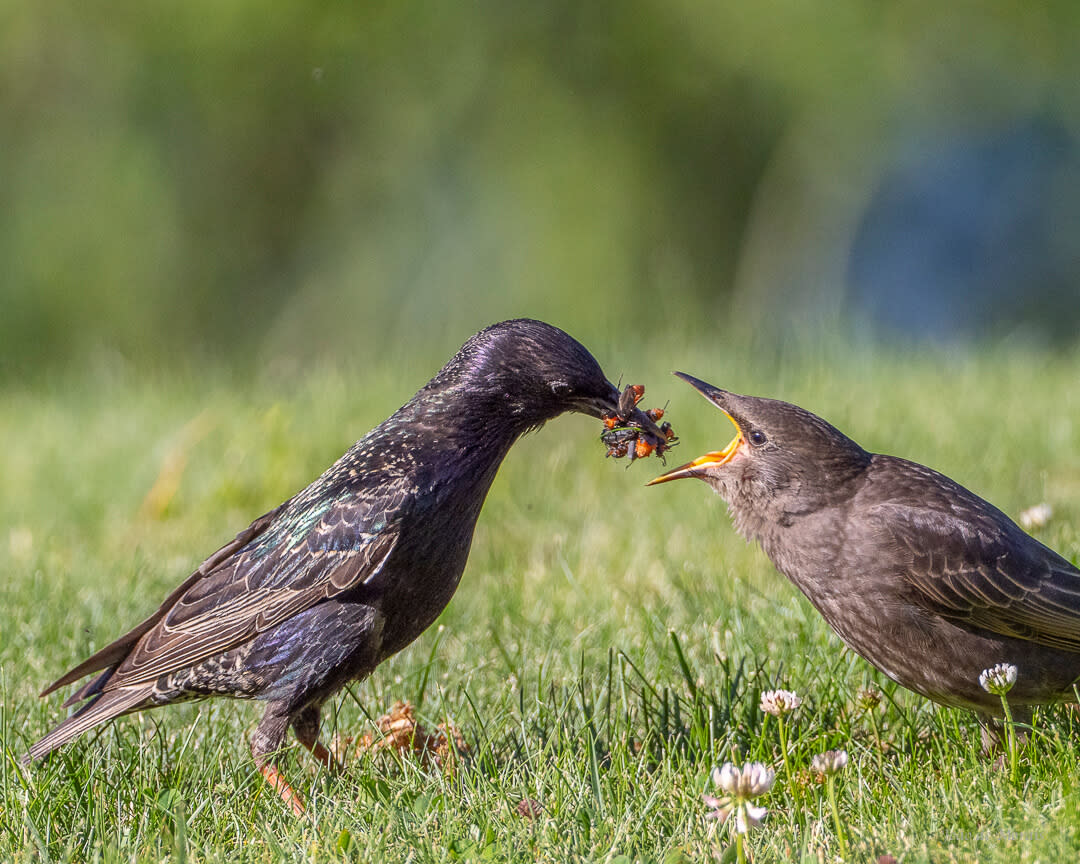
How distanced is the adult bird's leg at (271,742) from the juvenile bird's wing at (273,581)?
232 millimetres

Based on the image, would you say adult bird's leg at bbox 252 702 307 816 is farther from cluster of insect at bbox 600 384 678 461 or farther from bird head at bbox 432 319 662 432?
cluster of insect at bbox 600 384 678 461

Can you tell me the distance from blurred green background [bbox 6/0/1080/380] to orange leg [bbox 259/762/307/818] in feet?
31.8

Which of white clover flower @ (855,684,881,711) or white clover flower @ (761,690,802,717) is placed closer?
white clover flower @ (761,690,802,717)

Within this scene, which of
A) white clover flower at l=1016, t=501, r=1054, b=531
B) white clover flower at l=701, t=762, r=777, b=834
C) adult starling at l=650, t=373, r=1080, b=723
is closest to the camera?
white clover flower at l=701, t=762, r=777, b=834

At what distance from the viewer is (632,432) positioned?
3713 mm

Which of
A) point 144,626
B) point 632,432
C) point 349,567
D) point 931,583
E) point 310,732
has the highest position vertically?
point 632,432

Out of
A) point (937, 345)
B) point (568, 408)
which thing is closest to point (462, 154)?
point (937, 345)

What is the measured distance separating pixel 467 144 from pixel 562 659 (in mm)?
10633

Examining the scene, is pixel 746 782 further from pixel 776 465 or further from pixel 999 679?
pixel 776 465

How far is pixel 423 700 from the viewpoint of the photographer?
3871mm

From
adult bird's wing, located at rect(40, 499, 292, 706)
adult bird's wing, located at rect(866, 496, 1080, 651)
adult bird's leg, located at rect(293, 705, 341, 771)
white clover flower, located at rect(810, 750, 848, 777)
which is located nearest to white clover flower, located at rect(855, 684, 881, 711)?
→ adult bird's wing, located at rect(866, 496, 1080, 651)

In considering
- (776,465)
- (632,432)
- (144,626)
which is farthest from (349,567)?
(776,465)

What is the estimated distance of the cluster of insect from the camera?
12.0 ft

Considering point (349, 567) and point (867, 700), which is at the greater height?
point (349, 567)
